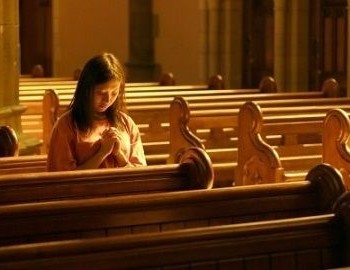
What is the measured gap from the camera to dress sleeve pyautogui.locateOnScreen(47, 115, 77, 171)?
440 cm

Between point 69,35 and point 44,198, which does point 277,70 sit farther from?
point 44,198

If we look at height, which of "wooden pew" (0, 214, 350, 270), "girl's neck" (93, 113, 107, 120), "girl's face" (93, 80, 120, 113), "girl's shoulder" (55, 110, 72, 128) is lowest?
"wooden pew" (0, 214, 350, 270)

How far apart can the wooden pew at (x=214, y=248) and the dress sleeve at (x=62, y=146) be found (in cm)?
101

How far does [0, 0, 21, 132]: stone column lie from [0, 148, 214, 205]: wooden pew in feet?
6.75

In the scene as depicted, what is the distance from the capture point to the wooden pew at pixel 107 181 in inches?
167

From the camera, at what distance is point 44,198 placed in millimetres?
4293

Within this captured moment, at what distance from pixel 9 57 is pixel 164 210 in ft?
9.28

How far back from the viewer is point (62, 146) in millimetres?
4406

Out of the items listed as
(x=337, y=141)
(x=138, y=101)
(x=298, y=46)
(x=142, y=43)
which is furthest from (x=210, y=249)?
(x=142, y=43)

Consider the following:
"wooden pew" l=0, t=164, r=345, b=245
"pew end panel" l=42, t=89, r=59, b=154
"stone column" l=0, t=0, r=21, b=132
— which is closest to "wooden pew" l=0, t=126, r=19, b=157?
"stone column" l=0, t=0, r=21, b=132

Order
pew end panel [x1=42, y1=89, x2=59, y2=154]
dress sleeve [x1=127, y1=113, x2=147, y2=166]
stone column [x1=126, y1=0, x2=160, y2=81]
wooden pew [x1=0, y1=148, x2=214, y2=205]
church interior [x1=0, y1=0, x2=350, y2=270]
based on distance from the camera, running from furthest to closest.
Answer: stone column [x1=126, y1=0, x2=160, y2=81] → pew end panel [x1=42, y1=89, x2=59, y2=154] → dress sleeve [x1=127, y1=113, x2=147, y2=166] → wooden pew [x1=0, y1=148, x2=214, y2=205] → church interior [x1=0, y1=0, x2=350, y2=270]

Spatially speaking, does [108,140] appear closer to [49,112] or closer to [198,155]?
[198,155]

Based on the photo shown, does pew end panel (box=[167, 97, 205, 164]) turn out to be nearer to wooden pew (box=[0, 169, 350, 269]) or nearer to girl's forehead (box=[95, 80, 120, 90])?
girl's forehead (box=[95, 80, 120, 90])

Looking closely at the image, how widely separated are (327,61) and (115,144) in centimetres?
757
